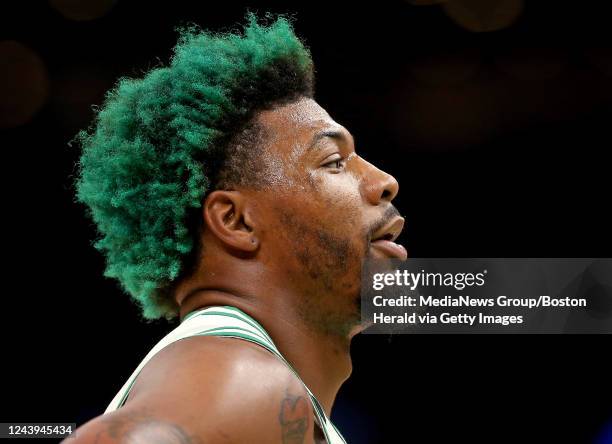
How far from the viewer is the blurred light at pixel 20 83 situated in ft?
9.21

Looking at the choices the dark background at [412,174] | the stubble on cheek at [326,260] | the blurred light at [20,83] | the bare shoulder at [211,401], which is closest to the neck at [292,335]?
the stubble on cheek at [326,260]

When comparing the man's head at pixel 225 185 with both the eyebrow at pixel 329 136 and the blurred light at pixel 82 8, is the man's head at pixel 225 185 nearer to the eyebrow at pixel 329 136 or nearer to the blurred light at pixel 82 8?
the eyebrow at pixel 329 136

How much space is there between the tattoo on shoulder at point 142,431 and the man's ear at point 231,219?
57 cm

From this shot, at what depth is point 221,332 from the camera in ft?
4.02

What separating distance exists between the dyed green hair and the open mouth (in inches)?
10.2

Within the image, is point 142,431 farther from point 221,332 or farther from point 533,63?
point 533,63

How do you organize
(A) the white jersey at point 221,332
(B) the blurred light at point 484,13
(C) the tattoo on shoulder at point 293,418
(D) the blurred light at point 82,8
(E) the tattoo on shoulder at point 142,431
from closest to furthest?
(E) the tattoo on shoulder at point 142,431 < (C) the tattoo on shoulder at point 293,418 < (A) the white jersey at point 221,332 < (D) the blurred light at point 82,8 < (B) the blurred light at point 484,13

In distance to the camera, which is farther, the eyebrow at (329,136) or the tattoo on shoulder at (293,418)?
the eyebrow at (329,136)

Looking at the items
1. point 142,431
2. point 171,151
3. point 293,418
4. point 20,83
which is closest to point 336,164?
point 171,151

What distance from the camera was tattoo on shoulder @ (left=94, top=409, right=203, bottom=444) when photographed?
921mm

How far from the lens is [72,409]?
2.78 meters

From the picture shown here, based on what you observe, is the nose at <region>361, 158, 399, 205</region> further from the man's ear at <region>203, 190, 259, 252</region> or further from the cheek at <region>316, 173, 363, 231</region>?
the man's ear at <region>203, 190, 259, 252</region>

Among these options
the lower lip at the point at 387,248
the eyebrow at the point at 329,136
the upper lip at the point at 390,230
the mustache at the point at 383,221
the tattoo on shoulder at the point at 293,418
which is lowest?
the lower lip at the point at 387,248

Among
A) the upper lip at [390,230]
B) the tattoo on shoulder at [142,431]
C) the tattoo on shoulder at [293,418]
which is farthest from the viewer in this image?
the upper lip at [390,230]
